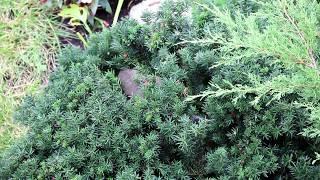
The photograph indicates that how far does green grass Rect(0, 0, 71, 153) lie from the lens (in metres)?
2.96

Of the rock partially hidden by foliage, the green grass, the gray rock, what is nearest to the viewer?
the rock partially hidden by foliage

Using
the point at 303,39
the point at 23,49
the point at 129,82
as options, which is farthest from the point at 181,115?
the point at 23,49

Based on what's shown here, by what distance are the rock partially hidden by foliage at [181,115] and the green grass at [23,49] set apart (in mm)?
954

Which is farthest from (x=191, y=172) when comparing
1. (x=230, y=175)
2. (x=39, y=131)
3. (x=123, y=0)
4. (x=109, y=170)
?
(x=123, y=0)

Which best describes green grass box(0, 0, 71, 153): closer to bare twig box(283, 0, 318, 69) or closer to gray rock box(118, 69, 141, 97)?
gray rock box(118, 69, 141, 97)

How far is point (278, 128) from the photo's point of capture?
5.14 feet

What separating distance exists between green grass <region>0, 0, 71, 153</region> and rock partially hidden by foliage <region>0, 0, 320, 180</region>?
0.95 metres

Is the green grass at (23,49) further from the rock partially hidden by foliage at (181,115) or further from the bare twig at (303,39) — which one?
the bare twig at (303,39)

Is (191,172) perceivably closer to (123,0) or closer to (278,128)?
(278,128)

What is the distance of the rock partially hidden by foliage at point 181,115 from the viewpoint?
60.1 inches

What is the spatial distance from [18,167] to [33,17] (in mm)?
1699

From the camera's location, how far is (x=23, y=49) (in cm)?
310

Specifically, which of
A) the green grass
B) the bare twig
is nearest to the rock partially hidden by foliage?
the bare twig

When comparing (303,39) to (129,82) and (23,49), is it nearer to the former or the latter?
(129,82)
